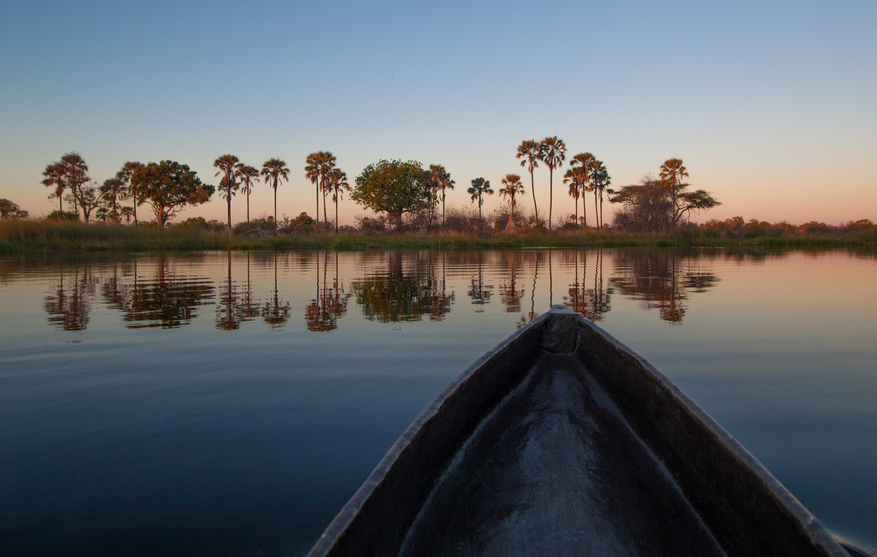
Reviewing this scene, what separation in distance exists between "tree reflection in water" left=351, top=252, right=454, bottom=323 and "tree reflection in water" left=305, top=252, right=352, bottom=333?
0.32 metres

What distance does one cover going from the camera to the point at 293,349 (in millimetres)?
5059

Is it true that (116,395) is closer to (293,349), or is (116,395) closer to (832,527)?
(293,349)

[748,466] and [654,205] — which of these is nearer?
[748,466]

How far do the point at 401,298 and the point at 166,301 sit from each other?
13.6 feet

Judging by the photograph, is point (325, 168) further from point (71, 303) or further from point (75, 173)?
point (71, 303)

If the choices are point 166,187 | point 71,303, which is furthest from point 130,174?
point 71,303

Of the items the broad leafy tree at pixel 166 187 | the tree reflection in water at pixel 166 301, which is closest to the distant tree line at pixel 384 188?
the broad leafy tree at pixel 166 187

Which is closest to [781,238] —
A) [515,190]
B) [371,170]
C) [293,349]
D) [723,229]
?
[723,229]

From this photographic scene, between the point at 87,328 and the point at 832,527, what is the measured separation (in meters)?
7.28

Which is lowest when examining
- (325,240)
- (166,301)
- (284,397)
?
(284,397)

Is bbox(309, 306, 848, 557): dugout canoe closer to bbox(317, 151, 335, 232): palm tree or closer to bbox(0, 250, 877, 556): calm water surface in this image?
bbox(0, 250, 877, 556): calm water surface

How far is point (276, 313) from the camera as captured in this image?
285 inches

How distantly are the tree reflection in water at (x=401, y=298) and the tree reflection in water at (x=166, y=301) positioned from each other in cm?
267

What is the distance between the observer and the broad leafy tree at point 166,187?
163ft
